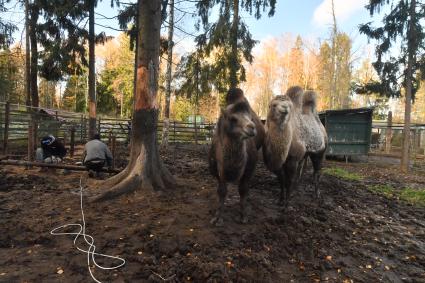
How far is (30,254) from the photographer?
386cm

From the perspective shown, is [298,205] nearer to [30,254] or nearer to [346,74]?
[30,254]

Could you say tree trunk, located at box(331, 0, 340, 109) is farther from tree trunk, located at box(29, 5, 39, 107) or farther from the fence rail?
tree trunk, located at box(29, 5, 39, 107)

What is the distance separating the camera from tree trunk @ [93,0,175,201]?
6375 millimetres

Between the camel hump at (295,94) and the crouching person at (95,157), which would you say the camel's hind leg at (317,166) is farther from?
the crouching person at (95,157)

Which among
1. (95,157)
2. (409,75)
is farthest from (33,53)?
(409,75)

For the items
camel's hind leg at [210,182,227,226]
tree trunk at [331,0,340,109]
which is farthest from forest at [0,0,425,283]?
tree trunk at [331,0,340,109]

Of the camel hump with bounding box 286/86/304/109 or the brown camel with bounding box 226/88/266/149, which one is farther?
the camel hump with bounding box 286/86/304/109

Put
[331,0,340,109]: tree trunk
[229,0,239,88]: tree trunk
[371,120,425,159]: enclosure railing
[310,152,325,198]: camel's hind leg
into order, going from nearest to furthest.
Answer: [310,152,325,198]: camel's hind leg → [229,0,239,88]: tree trunk → [371,120,425,159]: enclosure railing → [331,0,340,109]: tree trunk

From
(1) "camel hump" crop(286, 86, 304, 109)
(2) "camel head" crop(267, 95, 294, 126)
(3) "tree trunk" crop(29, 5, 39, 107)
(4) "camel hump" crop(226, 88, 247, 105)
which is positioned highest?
(3) "tree trunk" crop(29, 5, 39, 107)

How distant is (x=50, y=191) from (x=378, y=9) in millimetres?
13848

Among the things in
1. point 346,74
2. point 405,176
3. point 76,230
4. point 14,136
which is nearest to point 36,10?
point 14,136

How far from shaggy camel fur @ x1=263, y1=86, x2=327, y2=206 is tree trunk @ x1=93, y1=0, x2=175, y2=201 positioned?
210 centimetres

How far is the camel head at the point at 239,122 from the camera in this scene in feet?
13.9

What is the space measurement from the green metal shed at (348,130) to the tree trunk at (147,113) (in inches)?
387
